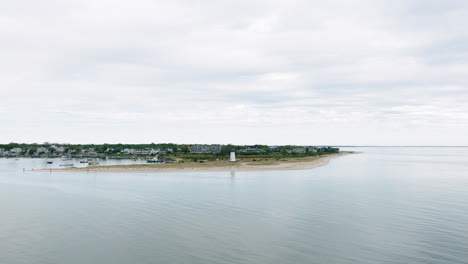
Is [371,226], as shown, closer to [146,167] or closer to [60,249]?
[60,249]

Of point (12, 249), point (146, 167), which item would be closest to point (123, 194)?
point (12, 249)

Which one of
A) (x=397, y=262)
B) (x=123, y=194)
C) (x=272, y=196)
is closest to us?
(x=397, y=262)

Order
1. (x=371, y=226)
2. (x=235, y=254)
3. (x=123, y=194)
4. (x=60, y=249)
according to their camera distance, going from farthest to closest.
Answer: (x=123, y=194)
(x=371, y=226)
(x=60, y=249)
(x=235, y=254)

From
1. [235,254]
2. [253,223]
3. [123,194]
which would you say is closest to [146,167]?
[123,194]

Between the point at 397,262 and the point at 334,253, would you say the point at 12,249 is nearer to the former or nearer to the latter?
the point at 334,253

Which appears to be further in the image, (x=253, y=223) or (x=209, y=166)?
(x=209, y=166)

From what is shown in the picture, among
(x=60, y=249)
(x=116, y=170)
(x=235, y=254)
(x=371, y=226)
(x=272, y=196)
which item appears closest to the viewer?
(x=235, y=254)
